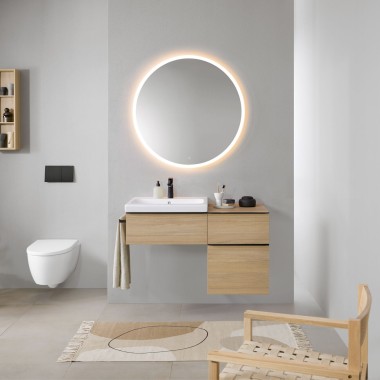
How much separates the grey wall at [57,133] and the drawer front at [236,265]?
133cm

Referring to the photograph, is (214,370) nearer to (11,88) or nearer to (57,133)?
(57,133)

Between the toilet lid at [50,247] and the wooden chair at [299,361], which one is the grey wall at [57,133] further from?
the wooden chair at [299,361]

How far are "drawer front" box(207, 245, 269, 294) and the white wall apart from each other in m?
0.48

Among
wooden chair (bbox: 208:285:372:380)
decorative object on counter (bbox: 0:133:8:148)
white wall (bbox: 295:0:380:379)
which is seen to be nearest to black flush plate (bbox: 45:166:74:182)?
decorative object on counter (bbox: 0:133:8:148)

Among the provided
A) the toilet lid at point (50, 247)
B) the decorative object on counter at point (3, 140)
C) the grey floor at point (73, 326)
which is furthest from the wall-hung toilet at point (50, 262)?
the decorative object on counter at point (3, 140)

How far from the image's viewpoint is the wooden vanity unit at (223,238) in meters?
3.99

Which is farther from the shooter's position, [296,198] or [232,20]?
[296,198]

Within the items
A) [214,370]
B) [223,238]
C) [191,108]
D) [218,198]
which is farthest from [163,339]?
[191,108]

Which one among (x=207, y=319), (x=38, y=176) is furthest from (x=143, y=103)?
(x=207, y=319)

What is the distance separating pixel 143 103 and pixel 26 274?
1821 millimetres

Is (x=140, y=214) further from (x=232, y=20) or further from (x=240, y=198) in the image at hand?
(x=232, y=20)

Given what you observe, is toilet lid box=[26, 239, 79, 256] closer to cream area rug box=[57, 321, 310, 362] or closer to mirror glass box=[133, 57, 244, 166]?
cream area rug box=[57, 321, 310, 362]

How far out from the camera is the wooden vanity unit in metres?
3.99

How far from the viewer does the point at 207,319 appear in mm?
4074
